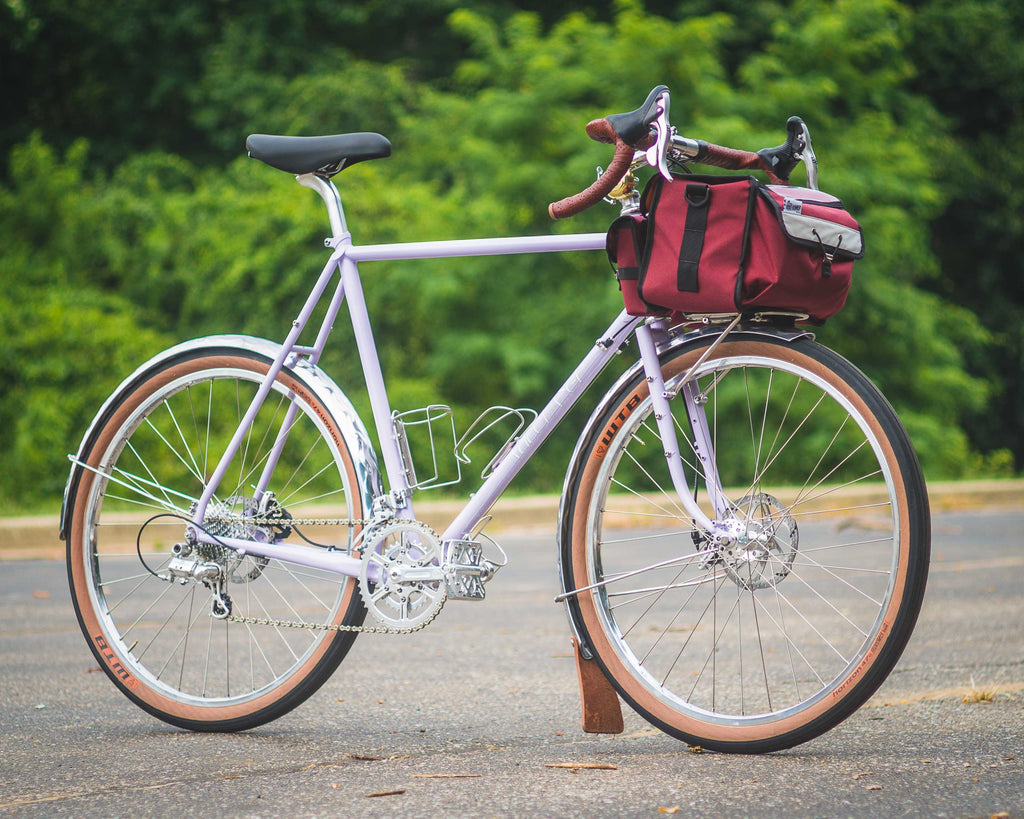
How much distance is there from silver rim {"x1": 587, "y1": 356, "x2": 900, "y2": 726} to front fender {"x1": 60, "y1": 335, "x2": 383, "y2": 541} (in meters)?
0.58

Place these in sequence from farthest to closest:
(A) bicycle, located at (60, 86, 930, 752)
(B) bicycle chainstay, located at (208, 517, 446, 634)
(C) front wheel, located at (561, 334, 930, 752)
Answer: (B) bicycle chainstay, located at (208, 517, 446, 634), (A) bicycle, located at (60, 86, 930, 752), (C) front wheel, located at (561, 334, 930, 752)

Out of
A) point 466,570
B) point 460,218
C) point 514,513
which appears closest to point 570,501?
point 466,570

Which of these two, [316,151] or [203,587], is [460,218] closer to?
[316,151]

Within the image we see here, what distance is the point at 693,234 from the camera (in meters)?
2.56

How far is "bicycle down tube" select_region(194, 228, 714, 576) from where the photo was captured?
281 centimetres

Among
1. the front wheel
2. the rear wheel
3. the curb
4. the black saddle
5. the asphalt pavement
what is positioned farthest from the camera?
the curb

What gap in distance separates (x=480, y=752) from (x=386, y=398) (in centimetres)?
90

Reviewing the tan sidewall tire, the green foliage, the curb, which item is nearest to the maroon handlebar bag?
the tan sidewall tire

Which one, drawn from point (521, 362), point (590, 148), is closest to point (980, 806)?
point (521, 362)

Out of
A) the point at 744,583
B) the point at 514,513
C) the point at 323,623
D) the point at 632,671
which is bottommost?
the point at 514,513

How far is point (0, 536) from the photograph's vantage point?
755cm

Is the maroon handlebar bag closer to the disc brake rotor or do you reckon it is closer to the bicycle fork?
the bicycle fork

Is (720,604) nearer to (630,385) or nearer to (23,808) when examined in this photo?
(630,385)

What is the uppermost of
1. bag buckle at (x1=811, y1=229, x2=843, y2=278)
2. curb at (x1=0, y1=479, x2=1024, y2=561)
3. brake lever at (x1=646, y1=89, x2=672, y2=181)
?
brake lever at (x1=646, y1=89, x2=672, y2=181)
